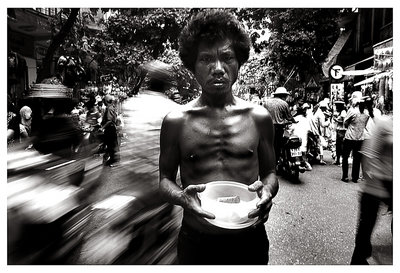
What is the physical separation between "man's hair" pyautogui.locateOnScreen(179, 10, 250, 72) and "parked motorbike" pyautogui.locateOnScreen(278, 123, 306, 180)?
611 cm

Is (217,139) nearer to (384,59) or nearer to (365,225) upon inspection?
(365,225)

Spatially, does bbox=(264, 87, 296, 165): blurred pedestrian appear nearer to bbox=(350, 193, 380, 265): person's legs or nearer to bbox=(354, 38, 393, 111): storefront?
bbox=(354, 38, 393, 111): storefront

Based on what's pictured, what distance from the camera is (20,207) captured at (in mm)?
2410

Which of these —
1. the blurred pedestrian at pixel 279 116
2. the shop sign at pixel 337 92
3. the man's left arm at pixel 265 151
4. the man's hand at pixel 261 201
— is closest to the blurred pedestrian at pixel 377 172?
the man's left arm at pixel 265 151

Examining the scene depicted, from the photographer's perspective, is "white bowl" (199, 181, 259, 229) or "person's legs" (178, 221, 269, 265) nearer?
"white bowl" (199, 181, 259, 229)

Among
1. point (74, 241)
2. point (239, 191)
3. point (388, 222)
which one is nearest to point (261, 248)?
point (239, 191)

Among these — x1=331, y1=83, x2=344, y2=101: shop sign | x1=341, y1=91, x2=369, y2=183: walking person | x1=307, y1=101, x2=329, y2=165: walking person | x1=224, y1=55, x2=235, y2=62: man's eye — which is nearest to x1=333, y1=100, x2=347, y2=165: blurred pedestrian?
x1=307, y1=101, x2=329, y2=165: walking person

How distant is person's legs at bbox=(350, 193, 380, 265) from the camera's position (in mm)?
3010

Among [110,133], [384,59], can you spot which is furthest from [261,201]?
[384,59]

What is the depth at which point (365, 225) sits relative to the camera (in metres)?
3.17

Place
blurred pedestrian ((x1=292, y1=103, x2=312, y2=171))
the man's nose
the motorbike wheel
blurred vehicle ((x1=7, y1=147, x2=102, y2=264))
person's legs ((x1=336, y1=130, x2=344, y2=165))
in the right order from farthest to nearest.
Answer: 1. person's legs ((x1=336, y1=130, x2=344, y2=165))
2. blurred pedestrian ((x1=292, y1=103, x2=312, y2=171))
3. the motorbike wheel
4. blurred vehicle ((x1=7, y1=147, x2=102, y2=264))
5. the man's nose

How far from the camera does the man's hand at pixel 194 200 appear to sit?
56.3 inches

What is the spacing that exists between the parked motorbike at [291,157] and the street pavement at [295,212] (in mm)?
746
